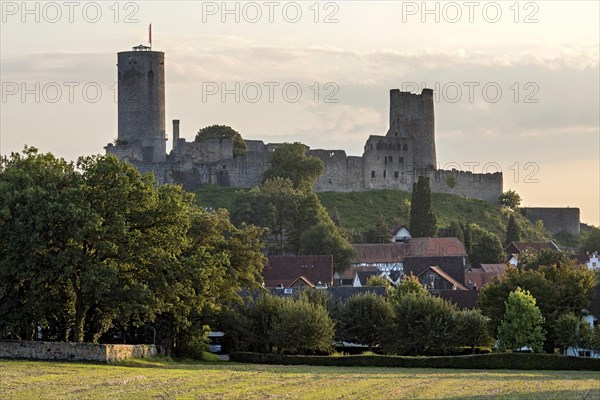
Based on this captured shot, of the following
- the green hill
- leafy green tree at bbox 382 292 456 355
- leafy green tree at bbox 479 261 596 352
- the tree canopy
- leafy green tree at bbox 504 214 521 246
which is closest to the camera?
the tree canopy

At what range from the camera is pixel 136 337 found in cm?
7269

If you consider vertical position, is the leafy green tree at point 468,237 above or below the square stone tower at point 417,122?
below

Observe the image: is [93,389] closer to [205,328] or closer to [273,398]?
[273,398]

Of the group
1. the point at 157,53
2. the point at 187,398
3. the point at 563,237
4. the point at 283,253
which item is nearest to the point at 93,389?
the point at 187,398

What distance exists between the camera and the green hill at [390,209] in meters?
142

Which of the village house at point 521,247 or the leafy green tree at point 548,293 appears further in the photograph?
the village house at point 521,247

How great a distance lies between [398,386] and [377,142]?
342 ft

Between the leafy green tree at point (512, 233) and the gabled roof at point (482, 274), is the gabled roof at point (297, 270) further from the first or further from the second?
the leafy green tree at point (512, 233)

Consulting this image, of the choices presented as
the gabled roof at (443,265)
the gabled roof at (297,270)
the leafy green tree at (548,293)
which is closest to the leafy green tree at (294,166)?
the gabled roof at (443,265)

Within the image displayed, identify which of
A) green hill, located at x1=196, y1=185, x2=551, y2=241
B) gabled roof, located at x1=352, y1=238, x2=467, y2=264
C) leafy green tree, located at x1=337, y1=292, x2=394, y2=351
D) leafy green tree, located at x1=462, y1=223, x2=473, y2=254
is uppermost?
green hill, located at x1=196, y1=185, x2=551, y2=241

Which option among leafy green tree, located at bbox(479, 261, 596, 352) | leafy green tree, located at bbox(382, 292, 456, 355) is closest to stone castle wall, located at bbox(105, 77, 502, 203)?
leafy green tree, located at bbox(479, 261, 596, 352)

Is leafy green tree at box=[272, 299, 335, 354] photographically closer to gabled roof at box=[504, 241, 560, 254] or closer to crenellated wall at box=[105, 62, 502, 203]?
gabled roof at box=[504, 241, 560, 254]

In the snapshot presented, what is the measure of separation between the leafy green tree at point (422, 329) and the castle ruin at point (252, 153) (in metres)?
64.7

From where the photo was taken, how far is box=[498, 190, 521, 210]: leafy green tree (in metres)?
162
